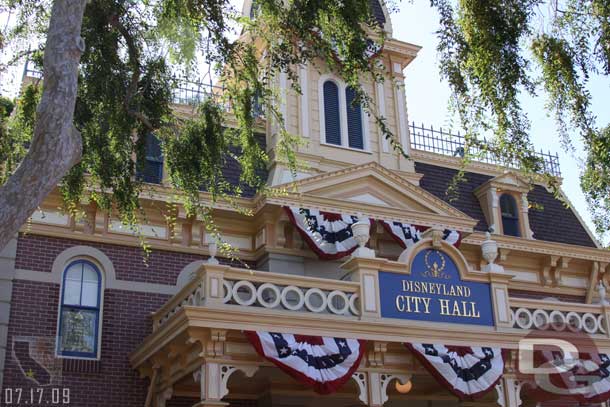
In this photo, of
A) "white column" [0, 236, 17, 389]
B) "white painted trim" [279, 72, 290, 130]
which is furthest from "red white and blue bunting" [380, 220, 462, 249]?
"white column" [0, 236, 17, 389]

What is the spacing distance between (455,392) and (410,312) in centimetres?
155

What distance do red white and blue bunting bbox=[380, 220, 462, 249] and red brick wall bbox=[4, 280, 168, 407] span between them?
544 cm

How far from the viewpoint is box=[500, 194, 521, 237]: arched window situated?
21.6 metres

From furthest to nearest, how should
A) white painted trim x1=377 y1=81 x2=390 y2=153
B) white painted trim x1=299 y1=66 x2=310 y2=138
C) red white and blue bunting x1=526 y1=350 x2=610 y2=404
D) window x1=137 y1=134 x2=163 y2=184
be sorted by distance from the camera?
white painted trim x1=377 y1=81 x2=390 y2=153 < white painted trim x1=299 y1=66 x2=310 y2=138 < window x1=137 y1=134 x2=163 y2=184 < red white and blue bunting x1=526 y1=350 x2=610 y2=404

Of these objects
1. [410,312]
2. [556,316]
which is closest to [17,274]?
[410,312]

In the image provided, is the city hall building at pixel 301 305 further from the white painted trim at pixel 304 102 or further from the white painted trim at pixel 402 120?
the white painted trim at pixel 402 120

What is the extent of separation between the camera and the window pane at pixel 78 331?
15.9 meters

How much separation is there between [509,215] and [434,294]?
7.20m

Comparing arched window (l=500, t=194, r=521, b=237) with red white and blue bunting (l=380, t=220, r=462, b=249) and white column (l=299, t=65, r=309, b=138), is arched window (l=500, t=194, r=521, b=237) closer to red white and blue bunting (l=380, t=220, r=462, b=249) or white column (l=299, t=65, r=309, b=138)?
red white and blue bunting (l=380, t=220, r=462, b=249)

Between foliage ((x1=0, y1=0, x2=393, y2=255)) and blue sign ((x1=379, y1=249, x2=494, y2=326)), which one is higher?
foliage ((x1=0, y1=0, x2=393, y2=255))

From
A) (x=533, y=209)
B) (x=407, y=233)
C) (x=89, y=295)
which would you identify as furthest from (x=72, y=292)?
(x=533, y=209)

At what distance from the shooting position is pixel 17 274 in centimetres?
1588

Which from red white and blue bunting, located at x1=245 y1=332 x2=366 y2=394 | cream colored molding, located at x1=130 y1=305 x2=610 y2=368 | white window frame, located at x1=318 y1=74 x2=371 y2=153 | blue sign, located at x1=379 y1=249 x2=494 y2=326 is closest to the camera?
cream colored molding, located at x1=130 y1=305 x2=610 y2=368

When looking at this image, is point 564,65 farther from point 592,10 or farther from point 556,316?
point 556,316
